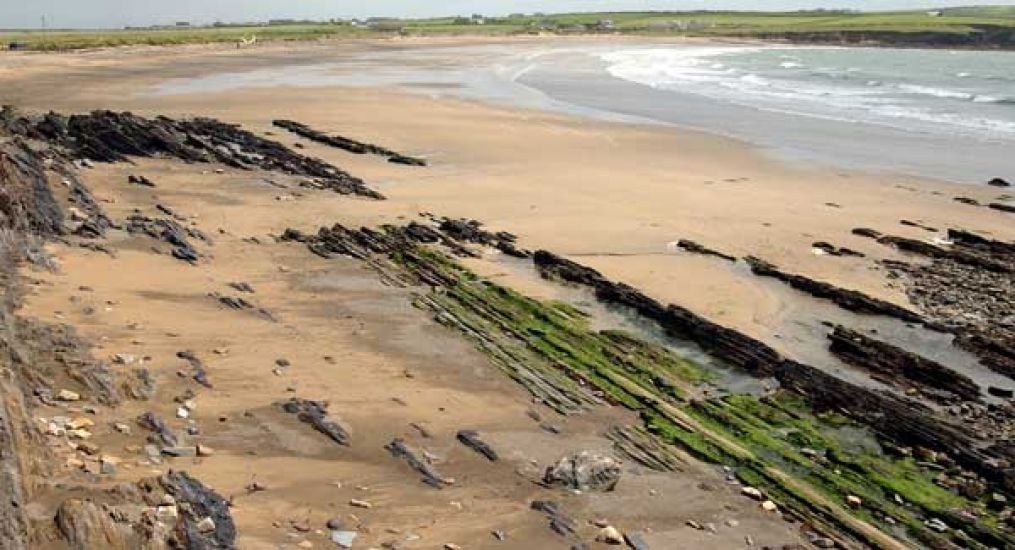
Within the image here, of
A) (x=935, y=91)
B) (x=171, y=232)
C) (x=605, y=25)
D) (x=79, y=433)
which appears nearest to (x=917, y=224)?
(x=171, y=232)

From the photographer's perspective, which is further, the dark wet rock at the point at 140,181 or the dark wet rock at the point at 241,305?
the dark wet rock at the point at 140,181

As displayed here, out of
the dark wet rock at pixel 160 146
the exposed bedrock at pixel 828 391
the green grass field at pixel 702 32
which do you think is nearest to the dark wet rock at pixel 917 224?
the exposed bedrock at pixel 828 391

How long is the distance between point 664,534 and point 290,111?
31345 mm

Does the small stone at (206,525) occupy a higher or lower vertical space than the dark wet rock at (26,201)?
A: lower

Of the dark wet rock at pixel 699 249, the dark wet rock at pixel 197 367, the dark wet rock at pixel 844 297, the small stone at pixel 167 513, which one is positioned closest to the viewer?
the small stone at pixel 167 513

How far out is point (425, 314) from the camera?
13.0 m

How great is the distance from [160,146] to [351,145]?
19.5 feet

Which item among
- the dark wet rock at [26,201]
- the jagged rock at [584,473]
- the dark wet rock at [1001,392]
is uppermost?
the dark wet rock at [26,201]

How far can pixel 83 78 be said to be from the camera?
49469 mm

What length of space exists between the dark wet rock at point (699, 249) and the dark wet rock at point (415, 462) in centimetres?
1000

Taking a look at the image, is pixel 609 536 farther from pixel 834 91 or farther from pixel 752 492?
pixel 834 91

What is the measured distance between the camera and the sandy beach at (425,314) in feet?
25.5

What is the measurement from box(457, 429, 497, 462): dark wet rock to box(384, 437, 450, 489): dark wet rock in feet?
2.01

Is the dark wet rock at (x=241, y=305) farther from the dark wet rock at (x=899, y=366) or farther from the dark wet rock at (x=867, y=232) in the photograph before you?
the dark wet rock at (x=867, y=232)
